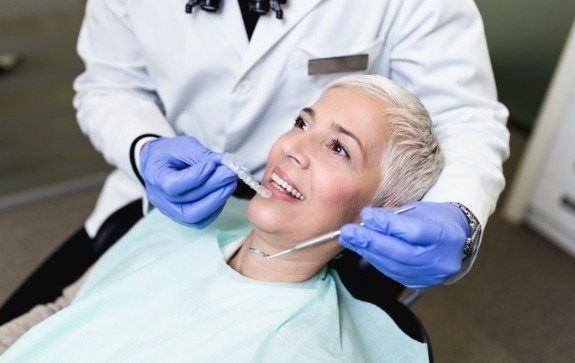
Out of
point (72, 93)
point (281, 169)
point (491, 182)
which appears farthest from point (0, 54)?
point (491, 182)

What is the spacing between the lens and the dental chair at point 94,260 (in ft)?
3.62

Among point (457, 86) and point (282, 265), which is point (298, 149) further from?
point (457, 86)

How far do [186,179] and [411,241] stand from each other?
40 centimetres

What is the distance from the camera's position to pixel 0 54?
256 cm

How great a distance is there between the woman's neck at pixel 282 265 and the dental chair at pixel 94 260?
3.3 inches

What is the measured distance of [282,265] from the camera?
113 cm

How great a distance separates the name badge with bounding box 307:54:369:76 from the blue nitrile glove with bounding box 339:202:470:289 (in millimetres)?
381

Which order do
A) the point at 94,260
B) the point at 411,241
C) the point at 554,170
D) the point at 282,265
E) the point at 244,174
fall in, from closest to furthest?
the point at 411,241, the point at 244,174, the point at 282,265, the point at 94,260, the point at 554,170

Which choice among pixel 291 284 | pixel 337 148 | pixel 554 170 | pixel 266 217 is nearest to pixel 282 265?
pixel 291 284

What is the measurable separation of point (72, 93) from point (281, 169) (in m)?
2.07

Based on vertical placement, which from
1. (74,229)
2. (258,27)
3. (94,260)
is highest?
(258,27)

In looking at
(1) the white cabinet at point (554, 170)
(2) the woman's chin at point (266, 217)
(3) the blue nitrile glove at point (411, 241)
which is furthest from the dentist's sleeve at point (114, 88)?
(1) the white cabinet at point (554, 170)

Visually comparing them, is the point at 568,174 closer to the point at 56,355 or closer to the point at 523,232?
the point at 523,232

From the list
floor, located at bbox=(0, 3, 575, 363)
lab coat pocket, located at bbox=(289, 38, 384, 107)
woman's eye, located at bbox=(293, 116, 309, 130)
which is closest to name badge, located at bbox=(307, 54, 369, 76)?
lab coat pocket, located at bbox=(289, 38, 384, 107)
